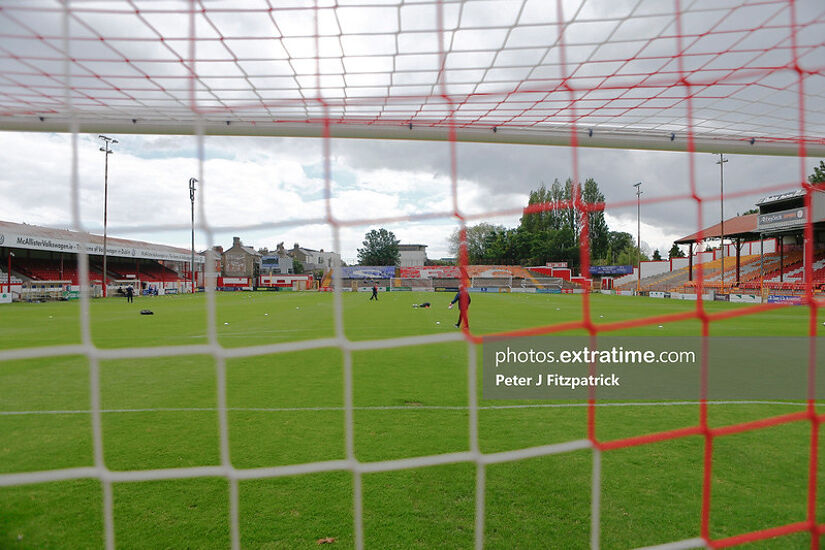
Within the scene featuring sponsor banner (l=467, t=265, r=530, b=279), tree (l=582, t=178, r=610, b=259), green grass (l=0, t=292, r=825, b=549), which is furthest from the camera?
sponsor banner (l=467, t=265, r=530, b=279)

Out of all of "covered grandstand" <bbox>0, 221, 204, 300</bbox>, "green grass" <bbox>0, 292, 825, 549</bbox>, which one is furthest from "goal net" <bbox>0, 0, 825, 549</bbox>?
"covered grandstand" <bbox>0, 221, 204, 300</bbox>

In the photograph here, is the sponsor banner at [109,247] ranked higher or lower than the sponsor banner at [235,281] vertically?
higher

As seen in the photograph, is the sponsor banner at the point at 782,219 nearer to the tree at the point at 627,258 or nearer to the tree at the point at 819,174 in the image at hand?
the tree at the point at 627,258

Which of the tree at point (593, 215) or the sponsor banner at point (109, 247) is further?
the sponsor banner at point (109, 247)

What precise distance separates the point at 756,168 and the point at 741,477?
2.70 metres

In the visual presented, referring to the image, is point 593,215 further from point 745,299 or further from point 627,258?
point 627,258

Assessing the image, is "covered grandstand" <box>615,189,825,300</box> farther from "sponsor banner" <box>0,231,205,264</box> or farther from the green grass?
"sponsor banner" <box>0,231,205,264</box>

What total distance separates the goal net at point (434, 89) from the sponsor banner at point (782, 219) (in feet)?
61.9

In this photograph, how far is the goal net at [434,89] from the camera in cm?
196

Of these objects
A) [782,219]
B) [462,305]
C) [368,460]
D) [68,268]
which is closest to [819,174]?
[782,219]

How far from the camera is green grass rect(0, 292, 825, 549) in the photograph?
2066 millimetres

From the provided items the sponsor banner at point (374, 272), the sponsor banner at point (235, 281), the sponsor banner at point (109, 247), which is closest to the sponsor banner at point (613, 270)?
the sponsor banner at point (374, 272)

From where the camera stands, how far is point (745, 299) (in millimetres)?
19172

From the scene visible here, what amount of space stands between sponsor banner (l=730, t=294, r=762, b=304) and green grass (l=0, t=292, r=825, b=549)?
18.1 meters
